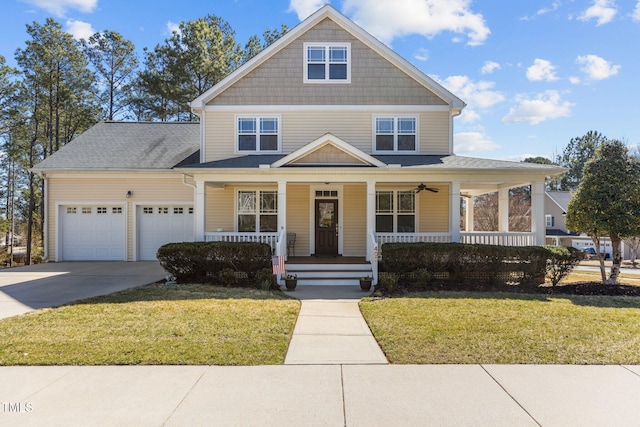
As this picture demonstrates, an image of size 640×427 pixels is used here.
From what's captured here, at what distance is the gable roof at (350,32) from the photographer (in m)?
13.6

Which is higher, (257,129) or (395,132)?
(257,129)

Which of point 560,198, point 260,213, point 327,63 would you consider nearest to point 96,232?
point 260,213

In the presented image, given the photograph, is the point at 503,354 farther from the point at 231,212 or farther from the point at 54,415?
the point at 231,212

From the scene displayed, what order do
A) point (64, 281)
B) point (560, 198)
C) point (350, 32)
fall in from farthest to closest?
point (560, 198) < point (350, 32) < point (64, 281)

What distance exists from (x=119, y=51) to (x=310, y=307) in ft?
88.7

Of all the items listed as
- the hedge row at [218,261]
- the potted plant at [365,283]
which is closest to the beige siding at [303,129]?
the hedge row at [218,261]


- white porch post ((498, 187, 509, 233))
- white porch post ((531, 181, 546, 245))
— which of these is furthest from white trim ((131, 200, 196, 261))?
white porch post ((531, 181, 546, 245))

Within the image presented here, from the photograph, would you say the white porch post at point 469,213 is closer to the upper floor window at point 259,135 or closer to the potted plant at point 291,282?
the upper floor window at point 259,135

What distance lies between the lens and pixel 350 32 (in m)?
13.8

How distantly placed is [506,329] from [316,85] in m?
10.6

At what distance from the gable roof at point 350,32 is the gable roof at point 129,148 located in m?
2.94

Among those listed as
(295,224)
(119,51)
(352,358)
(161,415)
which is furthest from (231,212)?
(119,51)

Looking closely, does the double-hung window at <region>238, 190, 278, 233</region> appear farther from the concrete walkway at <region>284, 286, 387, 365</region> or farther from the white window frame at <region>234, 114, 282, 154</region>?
the concrete walkway at <region>284, 286, 387, 365</region>

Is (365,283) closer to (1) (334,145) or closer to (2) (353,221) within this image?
(2) (353,221)
